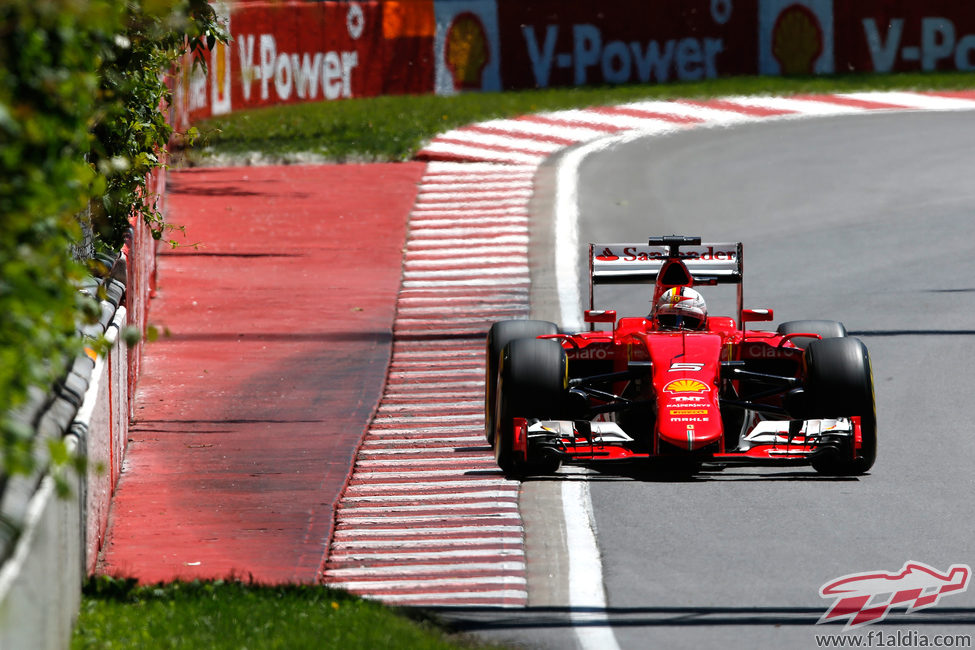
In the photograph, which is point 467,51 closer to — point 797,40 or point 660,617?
point 797,40

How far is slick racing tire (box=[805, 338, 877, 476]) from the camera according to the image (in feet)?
30.8

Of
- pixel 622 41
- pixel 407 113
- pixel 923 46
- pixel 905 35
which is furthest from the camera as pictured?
pixel 923 46

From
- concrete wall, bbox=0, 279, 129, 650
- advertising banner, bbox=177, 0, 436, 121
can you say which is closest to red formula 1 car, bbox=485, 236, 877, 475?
concrete wall, bbox=0, 279, 129, 650

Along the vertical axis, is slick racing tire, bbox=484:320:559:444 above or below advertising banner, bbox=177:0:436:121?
below

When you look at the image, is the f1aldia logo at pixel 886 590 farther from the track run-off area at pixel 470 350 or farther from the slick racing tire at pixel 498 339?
the slick racing tire at pixel 498 339

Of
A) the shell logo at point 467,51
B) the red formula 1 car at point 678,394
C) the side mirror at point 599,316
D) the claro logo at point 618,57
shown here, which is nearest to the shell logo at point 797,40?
the claro logo at point 618,57

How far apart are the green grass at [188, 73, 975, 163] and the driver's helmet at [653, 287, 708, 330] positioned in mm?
12081

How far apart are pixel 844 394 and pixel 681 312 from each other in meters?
1.29

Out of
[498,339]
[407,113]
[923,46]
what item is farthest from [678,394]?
[923,46]

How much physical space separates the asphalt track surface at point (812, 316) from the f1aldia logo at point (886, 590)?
0.10 metres

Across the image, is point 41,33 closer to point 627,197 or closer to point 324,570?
point 324,570

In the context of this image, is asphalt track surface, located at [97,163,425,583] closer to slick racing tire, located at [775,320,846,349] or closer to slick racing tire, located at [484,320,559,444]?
slick racing tire, located at [484,320,559,444]

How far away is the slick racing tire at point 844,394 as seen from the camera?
30.8 feet

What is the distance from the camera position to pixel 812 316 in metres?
15.8
